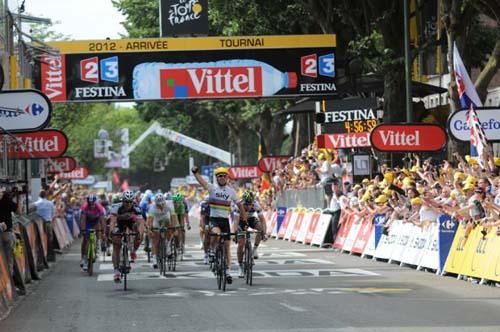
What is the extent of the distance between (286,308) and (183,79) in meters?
19.9

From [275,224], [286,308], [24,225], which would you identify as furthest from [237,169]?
[286,308]

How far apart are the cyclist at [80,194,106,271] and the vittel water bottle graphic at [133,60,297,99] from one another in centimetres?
987

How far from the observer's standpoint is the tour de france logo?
37094 millimetres

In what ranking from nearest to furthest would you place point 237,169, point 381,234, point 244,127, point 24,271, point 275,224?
point 24,271 < point 381,234 < point 275,224 < point 237,169 < point 244,127

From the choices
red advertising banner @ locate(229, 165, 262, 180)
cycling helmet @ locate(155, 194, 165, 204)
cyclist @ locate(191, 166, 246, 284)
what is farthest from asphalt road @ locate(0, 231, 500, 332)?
red advertising banner @ locate(229, 165, 262, 180)

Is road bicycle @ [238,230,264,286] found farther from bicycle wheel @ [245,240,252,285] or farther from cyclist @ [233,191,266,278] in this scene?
cyclist @ [233,191,266,278]

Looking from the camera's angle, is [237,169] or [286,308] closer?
[286,308]

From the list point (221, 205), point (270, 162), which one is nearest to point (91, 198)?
point (221, 205)

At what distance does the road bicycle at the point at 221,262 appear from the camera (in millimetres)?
19734

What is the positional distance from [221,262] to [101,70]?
54.2 feet

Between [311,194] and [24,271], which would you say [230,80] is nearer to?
[311,194]

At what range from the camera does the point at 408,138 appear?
1089 inches

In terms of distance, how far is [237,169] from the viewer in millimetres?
66000

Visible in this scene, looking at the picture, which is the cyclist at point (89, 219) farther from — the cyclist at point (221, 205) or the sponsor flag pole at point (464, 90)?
the sponsor flag pole at point (464, 90)
